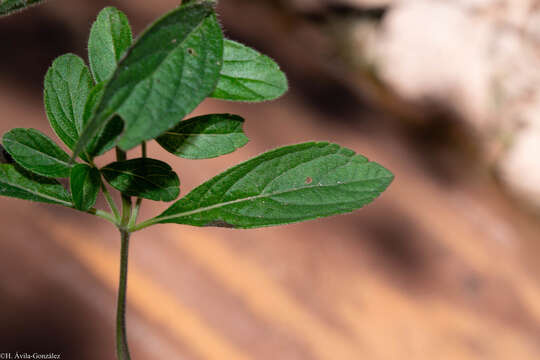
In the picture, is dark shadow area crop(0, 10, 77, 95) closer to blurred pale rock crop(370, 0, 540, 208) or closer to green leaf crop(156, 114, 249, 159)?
blurred pale rock crop(370, 0, 540, 208)

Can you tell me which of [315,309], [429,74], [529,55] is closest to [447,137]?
[429,74]

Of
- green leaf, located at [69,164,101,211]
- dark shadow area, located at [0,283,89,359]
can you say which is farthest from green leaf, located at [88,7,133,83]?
dark shadow area, located at [0,283,89,359]

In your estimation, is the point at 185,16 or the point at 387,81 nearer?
the point at 185,16

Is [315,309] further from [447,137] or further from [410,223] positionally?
[447,137]

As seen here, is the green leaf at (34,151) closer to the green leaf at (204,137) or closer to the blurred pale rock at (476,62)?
the green leaf at (204,137)

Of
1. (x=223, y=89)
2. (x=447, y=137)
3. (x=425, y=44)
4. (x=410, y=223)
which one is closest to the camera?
(x=223, y=89)
